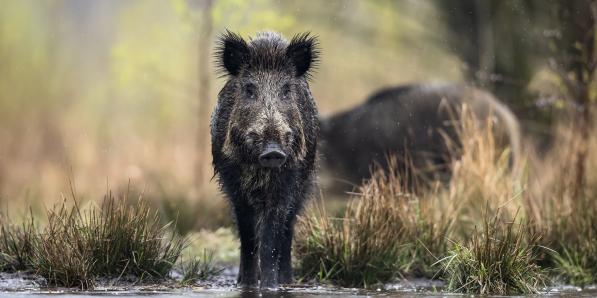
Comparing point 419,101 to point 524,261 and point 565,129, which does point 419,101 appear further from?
point 524,261

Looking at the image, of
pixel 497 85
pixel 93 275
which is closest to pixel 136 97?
pixel 497 85

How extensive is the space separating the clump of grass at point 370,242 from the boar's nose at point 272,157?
3.34ft

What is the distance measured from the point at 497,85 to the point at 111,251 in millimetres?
7711

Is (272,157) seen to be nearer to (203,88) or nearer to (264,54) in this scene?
(264,54)

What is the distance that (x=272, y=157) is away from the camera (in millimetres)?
6441

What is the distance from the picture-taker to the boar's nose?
6430mm

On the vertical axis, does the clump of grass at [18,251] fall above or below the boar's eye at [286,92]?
below

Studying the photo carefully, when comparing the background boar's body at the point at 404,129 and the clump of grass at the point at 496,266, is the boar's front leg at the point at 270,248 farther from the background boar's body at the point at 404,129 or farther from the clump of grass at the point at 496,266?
the background boar's body at the point at 404,129

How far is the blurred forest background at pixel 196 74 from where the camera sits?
1181cm

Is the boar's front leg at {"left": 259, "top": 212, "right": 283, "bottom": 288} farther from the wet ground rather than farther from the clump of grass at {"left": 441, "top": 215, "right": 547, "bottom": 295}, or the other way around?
the clump of grass at {"left": 441, "top": 215, "right": 547, "bottom": 295}

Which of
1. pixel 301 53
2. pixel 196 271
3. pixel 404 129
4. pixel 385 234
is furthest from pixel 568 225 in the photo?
pixel 404 129

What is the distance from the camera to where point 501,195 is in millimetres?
8258

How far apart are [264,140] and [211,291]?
0.98 metres

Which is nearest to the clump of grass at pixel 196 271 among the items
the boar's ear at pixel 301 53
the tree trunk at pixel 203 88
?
the boar's ear at pixel 301 53
